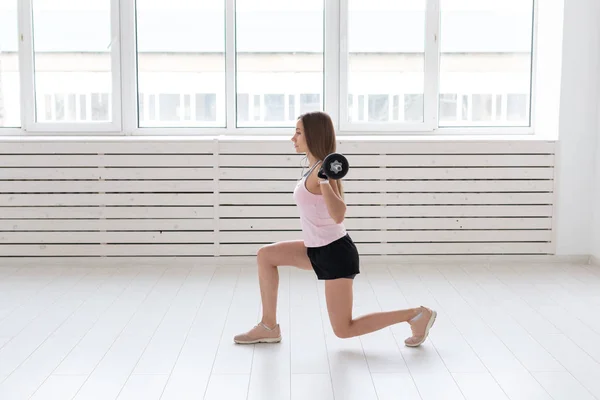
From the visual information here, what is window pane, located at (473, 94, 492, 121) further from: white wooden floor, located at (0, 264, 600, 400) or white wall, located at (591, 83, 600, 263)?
white wooden floor, located at (0, 264, 600, 400)

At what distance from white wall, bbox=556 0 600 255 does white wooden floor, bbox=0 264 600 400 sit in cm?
35

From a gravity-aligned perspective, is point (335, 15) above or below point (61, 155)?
above

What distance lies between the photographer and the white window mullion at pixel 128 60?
18.9ft

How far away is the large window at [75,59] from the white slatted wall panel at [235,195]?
0.61 metres

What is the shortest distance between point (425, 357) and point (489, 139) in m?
2.46

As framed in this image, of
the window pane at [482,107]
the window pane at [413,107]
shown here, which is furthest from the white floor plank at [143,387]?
the window pane at [482,107]

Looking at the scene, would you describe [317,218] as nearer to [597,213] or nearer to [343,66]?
[343,66]

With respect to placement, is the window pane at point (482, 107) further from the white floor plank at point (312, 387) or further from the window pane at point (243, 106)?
the white floor plank at point (312, 387)

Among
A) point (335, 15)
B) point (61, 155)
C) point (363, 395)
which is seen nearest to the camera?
point (363, 395)

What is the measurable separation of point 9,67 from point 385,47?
8.88 ft

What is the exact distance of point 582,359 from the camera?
11.1 feet

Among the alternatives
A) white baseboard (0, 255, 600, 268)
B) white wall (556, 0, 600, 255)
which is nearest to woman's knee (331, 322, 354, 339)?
white baseboard (0, 255, 600, 268)

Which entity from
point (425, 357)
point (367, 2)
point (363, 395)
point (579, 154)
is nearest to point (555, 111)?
point (579, 154)

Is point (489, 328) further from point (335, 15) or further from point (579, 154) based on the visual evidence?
point (335, 15)
